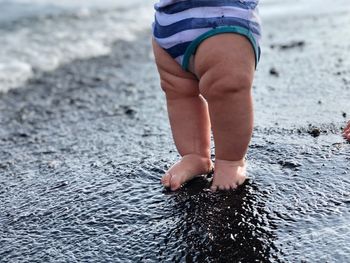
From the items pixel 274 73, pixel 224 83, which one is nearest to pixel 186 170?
pixel 224 83

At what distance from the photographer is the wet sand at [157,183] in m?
2.10

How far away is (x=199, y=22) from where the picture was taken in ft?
7.95

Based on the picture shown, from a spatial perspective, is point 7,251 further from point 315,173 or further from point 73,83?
point 73,83

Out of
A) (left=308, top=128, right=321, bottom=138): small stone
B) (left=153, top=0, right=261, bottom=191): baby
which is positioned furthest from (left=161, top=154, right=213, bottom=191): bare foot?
(left=308, top=128, right=321, bottom=138): small stone

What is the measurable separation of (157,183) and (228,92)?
1.86 feet

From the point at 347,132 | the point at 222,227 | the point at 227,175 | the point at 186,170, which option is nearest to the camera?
the point at 222,227

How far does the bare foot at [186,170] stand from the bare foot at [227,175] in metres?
0.13

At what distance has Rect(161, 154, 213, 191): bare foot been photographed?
2.56 m

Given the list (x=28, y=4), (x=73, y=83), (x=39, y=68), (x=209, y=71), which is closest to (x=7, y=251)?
(x=209, y=71)

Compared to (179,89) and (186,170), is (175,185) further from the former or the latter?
(179,89)

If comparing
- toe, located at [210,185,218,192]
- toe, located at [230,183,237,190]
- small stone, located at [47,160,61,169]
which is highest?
toe, located at [230,183,237,190]

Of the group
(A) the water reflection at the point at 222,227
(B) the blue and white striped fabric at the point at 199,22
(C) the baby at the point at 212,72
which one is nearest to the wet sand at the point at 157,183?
(A) the water reflection at the point at 222,227

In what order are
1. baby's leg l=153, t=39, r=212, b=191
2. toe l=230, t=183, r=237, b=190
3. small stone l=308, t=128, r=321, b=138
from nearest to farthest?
toe l=230, t=183, r=237, b=190 → baby's leg l=153, t=39, r=212, b=191 → small stone l=308, t=128, r=321, b=138

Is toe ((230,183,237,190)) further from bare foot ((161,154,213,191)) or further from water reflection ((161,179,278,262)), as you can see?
bare foot ((161,154,213,191))
